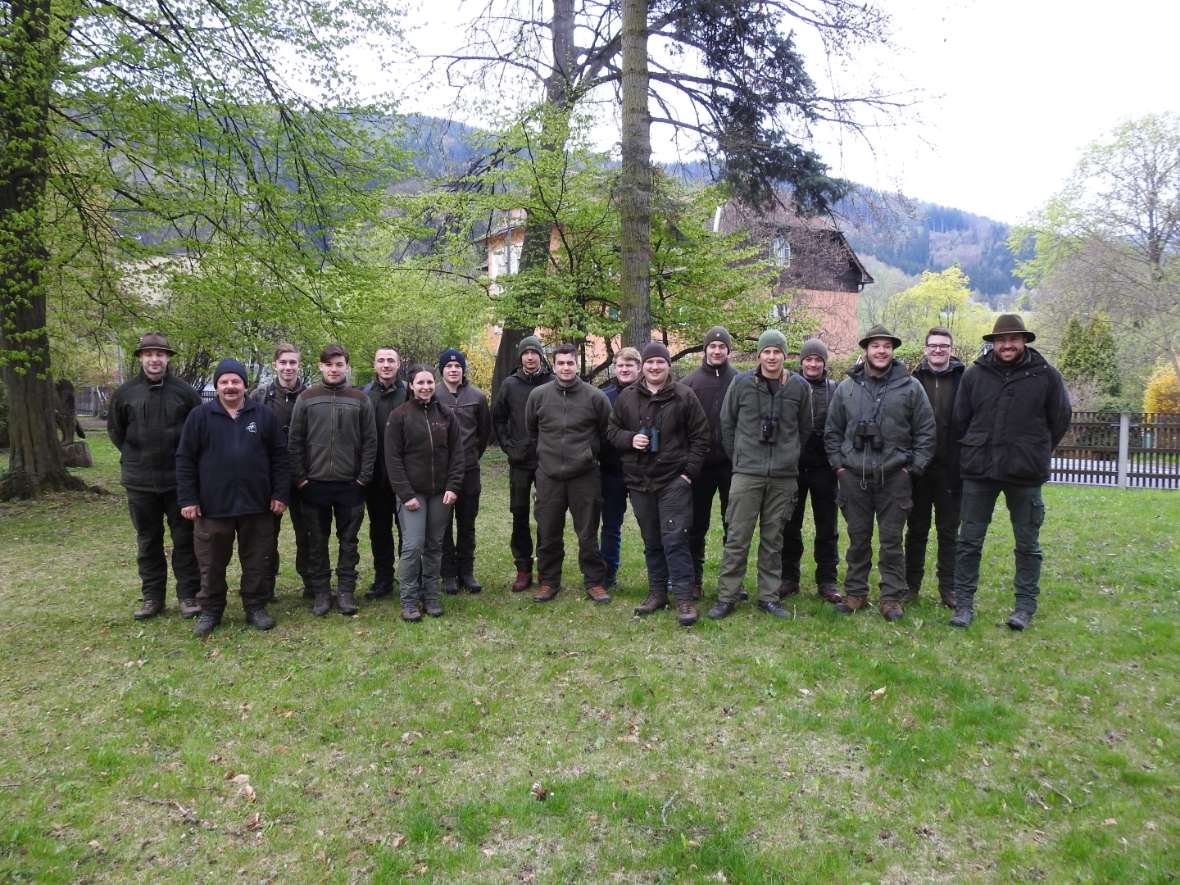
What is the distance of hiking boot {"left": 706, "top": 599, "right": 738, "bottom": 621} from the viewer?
18.6ft

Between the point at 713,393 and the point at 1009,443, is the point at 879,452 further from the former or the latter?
the point at 713,393

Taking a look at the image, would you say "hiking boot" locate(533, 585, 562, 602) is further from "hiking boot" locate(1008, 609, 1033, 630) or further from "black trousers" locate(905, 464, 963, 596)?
"hiking boot" locate(1008, 609, 1033, 630)

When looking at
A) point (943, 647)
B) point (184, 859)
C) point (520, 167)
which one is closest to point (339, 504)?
point (184, 859)

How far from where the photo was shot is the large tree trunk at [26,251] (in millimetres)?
8789

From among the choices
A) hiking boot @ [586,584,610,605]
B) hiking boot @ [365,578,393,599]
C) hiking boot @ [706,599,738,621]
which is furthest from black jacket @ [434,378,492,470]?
hiking boot @ [706,599,738,621]

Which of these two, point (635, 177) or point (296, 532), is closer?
point (296, 532)

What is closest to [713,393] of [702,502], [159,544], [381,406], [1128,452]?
[702,502]

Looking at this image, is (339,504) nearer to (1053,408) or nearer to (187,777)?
(187,777)

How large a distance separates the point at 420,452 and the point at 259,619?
1.79 m

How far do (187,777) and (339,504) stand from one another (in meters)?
2.50

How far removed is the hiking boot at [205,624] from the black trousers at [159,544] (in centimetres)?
56

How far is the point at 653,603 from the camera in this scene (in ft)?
19.4

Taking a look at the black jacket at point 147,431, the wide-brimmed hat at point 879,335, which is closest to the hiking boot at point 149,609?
the black jacket at point 147,431

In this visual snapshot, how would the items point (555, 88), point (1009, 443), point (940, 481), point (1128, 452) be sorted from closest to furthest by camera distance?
point (1009, 443) < point (940, 481) < point (555, 88) < point (1128, 452)
